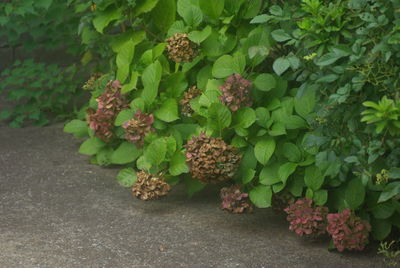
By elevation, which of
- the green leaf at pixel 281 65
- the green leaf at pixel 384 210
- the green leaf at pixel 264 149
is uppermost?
the green leaf at pixel 281 65

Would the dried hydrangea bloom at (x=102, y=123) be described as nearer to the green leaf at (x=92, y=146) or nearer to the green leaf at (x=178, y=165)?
the green leaf at (x=92, y=146)

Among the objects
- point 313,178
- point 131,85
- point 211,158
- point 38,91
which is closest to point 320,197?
point 313,178

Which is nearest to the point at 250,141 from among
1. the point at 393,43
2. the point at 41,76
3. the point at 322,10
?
the point at 322,10

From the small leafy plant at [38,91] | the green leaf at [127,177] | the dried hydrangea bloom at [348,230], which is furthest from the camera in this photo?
the small leafy plant at [38,91]

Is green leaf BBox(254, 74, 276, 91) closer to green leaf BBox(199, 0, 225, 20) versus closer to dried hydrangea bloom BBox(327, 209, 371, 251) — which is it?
green leaf BBox(199, 0, 225, 20)

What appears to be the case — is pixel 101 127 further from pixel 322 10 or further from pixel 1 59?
pixel 1 59

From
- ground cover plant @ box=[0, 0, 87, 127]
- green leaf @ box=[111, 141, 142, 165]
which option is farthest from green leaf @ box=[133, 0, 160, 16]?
ground cover plant @ box=[0, 0, 87, 127]

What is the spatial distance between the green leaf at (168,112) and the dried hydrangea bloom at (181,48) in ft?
0.81

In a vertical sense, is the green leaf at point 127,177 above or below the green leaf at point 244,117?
below

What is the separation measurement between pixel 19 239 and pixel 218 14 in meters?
1.42

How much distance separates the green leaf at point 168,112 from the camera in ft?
13.1

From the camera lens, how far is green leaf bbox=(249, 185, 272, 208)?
357 centimetres

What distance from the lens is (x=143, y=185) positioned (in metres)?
3.88

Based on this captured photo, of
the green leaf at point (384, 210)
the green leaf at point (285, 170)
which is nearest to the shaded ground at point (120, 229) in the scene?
the green leaf at point (384, 210)
